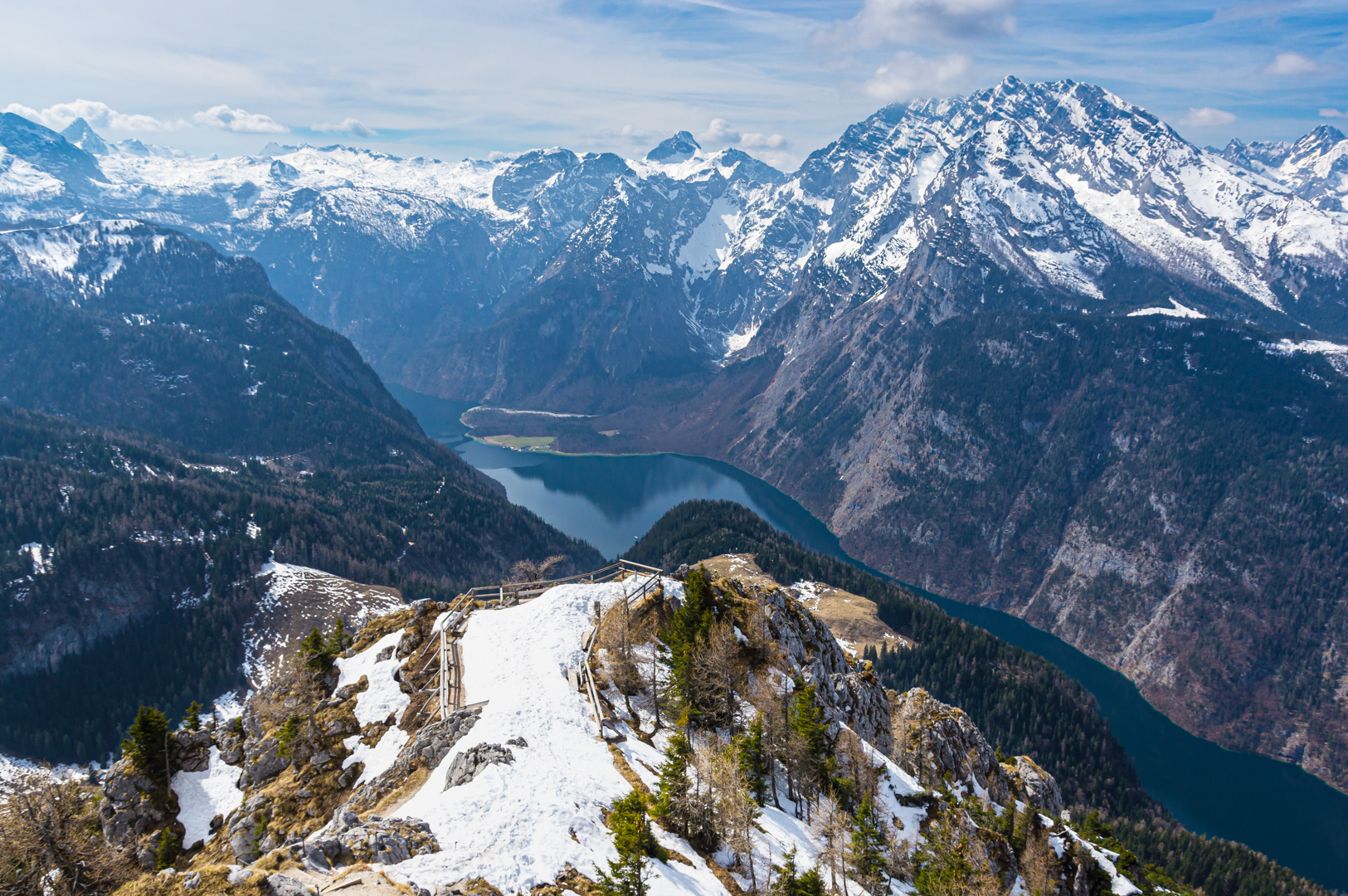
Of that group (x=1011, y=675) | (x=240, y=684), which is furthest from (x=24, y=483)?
(x=1011, y=675)

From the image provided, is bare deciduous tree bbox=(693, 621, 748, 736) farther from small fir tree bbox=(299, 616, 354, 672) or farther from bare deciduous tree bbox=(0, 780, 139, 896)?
bare deciduous tree bbox=(0, 780, 139, 896)

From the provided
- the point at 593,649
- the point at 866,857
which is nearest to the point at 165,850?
the point at 593,649

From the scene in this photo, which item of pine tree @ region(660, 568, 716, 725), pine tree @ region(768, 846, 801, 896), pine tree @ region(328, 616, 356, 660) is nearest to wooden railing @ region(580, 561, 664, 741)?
pine tree @ region(660, 568, 716, 725)

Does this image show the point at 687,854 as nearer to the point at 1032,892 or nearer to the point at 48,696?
the point at 1032,892

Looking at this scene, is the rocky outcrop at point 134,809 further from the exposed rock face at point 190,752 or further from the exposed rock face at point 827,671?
the exposed rock face at point 827,671

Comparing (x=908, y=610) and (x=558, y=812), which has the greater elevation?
(x=558, y=812)
